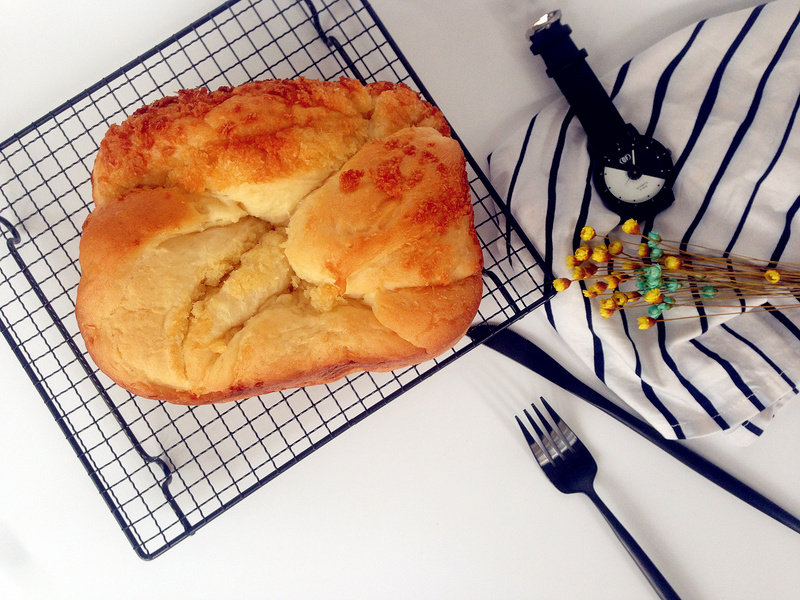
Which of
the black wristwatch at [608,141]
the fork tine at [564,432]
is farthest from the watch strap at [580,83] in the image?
the fork tine at [564,432]

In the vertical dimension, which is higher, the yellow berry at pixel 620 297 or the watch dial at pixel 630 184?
the watch dial at pixel 630 184

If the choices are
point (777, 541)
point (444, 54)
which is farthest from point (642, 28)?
point (777, 541)

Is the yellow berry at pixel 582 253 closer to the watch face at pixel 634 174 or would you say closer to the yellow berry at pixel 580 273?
the yellow berry at pixel 580 273

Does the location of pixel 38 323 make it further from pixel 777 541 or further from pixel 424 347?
pixel 777 541

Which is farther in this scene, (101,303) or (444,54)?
(444,54)

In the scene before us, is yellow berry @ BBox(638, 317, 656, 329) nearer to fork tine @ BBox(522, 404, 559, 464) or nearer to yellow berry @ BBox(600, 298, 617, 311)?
yellow berry @ BBox(600, 298, 617, 311)
